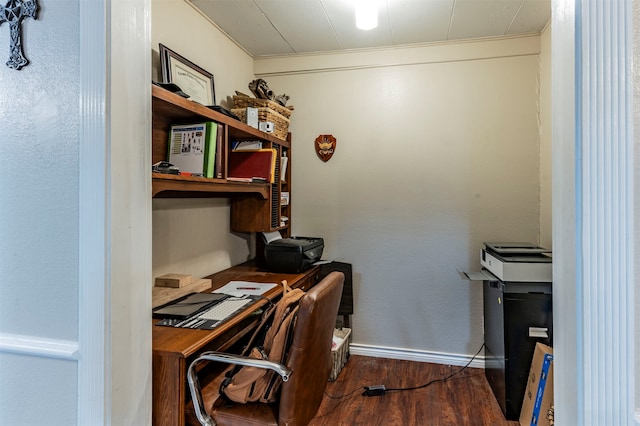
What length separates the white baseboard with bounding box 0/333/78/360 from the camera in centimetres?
99

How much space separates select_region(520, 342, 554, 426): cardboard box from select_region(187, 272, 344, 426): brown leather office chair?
121 cm

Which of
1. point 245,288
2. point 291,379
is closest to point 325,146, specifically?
point 245,288

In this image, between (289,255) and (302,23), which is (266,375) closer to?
(289,255)

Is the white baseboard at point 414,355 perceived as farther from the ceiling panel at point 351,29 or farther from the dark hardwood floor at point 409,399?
the ceiling panel at point 351,29

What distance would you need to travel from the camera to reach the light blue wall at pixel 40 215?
3.22 ft

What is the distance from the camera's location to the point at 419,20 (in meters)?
2.37

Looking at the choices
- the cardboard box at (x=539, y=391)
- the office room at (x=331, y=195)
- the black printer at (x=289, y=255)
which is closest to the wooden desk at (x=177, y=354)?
the office room at (x=331, y=195)

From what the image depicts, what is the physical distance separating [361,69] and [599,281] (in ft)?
8.28

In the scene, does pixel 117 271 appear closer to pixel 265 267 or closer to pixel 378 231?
pixel 265 267

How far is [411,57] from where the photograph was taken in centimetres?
276

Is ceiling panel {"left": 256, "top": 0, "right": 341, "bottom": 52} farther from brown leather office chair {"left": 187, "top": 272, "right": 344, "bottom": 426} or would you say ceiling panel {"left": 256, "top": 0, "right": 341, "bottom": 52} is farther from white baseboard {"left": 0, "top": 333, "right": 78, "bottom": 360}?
white baseboard {"left": 0, "top": 333, "right": 78, "bottom": 360}

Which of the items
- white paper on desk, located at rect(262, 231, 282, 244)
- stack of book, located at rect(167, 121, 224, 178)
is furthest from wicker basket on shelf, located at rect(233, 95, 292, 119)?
white paper on desk, located at rect(262, 231, 282, 244)

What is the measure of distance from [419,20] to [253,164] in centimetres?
148

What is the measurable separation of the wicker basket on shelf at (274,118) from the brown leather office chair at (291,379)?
1487 millimetres
